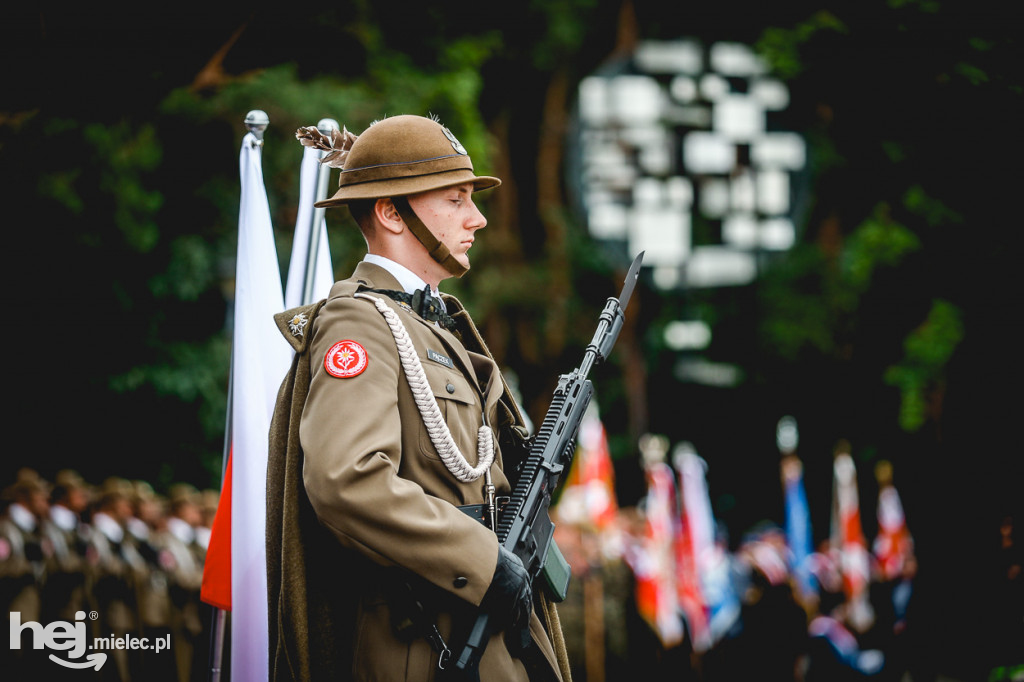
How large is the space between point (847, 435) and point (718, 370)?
3970mm

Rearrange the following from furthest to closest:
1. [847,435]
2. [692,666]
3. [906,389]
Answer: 1. [847,435]
2. [906,389]
3. [692,666]

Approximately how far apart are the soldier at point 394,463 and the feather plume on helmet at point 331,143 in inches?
11.1

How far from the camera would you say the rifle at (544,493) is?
2441 millimetres

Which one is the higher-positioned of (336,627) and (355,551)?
(355,551)

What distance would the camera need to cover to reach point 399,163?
274cm

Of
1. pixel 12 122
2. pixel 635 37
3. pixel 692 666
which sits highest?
pixel 635 37

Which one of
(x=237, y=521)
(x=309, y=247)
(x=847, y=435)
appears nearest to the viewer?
(x=237, y=521)

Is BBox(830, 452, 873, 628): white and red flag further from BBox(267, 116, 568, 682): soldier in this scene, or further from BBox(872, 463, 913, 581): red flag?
BBox(267, 116, 568, 682): soldier

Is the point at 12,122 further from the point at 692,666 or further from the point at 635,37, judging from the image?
the point at 635,37

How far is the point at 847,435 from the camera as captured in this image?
22266mm

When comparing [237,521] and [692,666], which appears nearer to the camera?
[237,521]

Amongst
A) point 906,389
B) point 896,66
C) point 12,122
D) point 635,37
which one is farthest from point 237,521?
point 635,37

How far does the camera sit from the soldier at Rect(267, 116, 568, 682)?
2.35 metres

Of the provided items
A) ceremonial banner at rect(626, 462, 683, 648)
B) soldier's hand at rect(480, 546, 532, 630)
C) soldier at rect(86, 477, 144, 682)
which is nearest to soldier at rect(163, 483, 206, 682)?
soldier at rect(86, 477, 144, 682)
